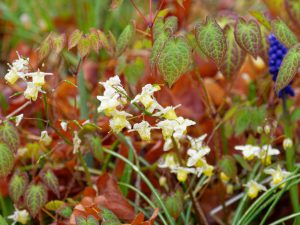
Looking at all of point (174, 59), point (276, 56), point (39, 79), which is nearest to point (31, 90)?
point (39, 79)

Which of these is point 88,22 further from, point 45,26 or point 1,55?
point 1,55

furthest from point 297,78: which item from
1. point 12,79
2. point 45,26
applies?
point 45,26

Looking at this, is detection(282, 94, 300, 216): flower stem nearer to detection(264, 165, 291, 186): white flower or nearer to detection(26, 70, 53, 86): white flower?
detection(264, 165, 291, 186): white flower

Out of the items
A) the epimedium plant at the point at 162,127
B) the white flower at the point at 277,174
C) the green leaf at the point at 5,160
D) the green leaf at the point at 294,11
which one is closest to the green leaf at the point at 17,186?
the epimedium plant at the point at 162,127

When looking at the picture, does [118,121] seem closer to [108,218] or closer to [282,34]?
[108,218]

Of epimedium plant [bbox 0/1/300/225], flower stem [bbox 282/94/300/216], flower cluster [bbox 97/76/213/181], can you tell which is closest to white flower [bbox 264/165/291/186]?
epimedium plant [bbox 0/1/300/225]

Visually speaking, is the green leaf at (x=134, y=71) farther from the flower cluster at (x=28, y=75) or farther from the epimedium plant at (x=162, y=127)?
the flower cluster at (x=28, y=75)

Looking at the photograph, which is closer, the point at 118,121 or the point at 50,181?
the point at 118,121
